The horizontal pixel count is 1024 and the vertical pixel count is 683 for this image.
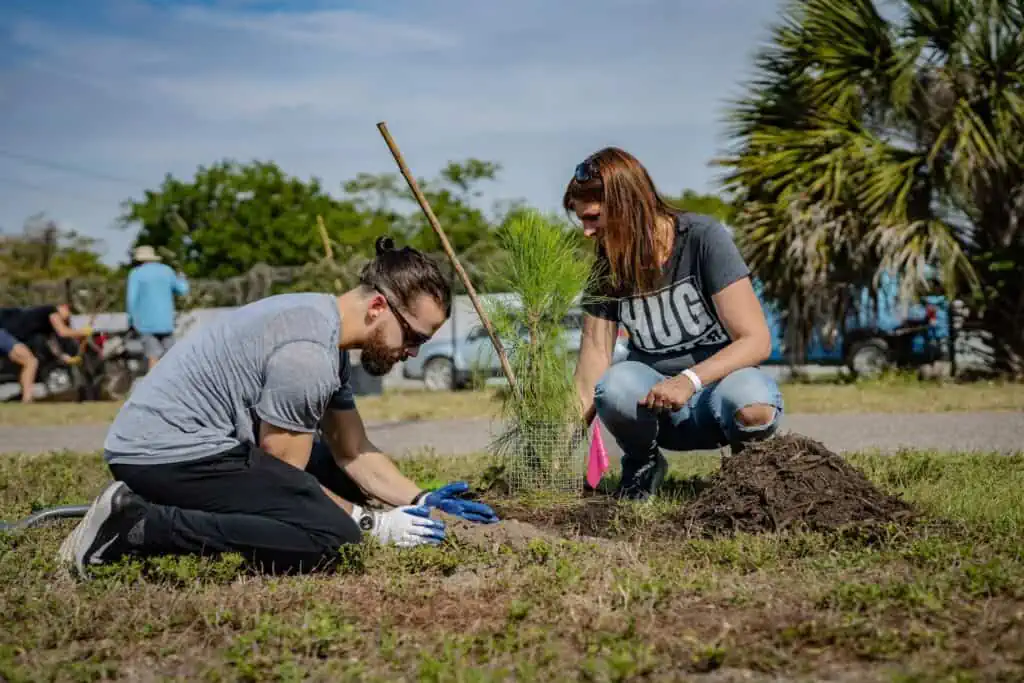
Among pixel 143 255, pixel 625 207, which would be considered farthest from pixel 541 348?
pixel 143 255

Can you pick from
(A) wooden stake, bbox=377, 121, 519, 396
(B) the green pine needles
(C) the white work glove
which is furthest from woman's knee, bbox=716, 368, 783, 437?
(C) the white work glove

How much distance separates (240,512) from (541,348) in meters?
1.78

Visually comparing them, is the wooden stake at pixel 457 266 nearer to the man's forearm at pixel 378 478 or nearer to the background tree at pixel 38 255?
the man's forearm at pixel 378 478

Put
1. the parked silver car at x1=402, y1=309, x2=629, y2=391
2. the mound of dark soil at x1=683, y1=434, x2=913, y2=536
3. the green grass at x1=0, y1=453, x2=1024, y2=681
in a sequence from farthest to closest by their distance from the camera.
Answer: the parked silver car at x1=402, y1=309, x2=629, y2=391
the mound of dark soil at x1=683, y1=434, x2=913, y2=536
the green grass at x1=0, y1=453, x2=1024, y2=681

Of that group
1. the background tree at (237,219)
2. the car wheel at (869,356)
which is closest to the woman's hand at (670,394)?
the car wheel at (869,356)

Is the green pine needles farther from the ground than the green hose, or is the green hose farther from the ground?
the green pine needles

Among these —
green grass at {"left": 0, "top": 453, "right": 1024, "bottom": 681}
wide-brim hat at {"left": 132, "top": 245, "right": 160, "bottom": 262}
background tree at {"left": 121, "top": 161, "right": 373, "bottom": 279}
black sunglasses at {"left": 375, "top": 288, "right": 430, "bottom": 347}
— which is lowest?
green grass at {"left": 0, "top": 453, "right": 1024, "bottom": 681}

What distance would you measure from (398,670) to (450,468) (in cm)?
378

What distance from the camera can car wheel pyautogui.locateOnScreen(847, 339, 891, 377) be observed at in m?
15.0

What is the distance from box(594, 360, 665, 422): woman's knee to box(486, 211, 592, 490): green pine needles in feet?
0.66

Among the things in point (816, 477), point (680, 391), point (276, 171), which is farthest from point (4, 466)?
point (276, 171)

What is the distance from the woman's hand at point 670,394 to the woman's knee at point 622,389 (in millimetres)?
255

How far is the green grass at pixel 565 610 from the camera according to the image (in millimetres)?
2930

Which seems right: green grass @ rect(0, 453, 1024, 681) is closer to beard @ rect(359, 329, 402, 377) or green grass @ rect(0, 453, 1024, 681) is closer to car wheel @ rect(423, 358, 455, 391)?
beard @ rect(359, 329, 402, 377)
